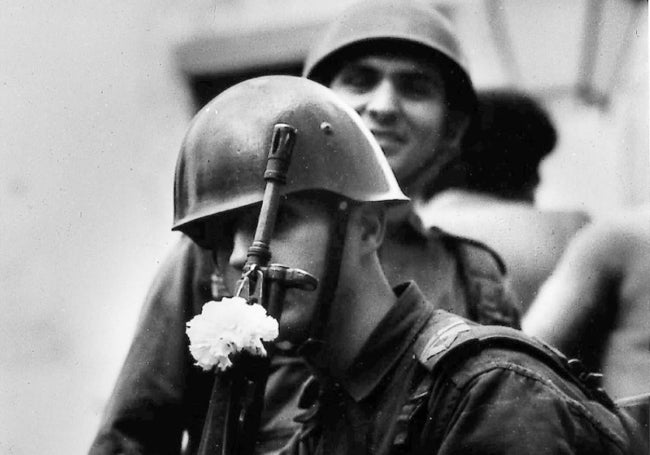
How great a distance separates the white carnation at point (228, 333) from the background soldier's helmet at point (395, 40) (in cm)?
137

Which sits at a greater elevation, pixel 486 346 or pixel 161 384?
pixel 486 346

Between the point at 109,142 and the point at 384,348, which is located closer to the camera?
the point at 384,348

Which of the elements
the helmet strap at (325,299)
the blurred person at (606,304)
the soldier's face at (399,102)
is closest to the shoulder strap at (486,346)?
the helmet strap at (325,299)

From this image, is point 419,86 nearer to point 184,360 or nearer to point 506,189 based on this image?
point 506,189

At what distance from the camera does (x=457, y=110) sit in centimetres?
350

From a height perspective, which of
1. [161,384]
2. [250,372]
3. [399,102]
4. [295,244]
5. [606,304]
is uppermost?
[399,102]

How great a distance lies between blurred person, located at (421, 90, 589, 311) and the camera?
3.65 metres

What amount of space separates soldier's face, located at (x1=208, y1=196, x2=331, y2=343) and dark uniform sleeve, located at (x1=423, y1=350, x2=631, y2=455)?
0.37m

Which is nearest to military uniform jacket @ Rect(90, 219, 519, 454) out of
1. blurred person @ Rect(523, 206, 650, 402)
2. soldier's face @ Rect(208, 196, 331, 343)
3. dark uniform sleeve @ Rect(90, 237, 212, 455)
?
dark uniform sleeve @ Rect(90, 237, 212, 455)

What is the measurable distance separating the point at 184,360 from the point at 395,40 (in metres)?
1.11

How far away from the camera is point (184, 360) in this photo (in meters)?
3.22

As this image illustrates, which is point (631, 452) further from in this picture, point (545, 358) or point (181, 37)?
point (181, 37)

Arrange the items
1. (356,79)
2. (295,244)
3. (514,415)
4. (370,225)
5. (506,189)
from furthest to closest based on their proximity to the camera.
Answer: (506,189) < (356,79) < (370,225) < (295,244) < (514,415)

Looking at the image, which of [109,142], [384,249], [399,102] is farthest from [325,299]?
[109,142]
